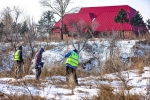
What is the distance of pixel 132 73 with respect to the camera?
504 inches

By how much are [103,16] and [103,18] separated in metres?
0.69

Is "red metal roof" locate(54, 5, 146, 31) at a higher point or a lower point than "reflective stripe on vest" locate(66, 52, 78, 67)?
higher

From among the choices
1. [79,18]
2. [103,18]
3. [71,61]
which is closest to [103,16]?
[103,18]

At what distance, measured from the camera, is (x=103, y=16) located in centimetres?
4262

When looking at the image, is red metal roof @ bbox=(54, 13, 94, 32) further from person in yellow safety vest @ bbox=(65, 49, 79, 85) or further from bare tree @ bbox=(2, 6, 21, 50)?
person in yellow safety vest @ bbox=(65, 49, 79, 85)

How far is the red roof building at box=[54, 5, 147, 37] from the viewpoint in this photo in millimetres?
38425

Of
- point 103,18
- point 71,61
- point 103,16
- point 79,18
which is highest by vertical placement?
point 103,16

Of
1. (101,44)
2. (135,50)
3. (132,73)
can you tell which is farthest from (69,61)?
(101,44)

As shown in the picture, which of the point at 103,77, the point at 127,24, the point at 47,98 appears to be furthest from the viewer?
the point at 127,24

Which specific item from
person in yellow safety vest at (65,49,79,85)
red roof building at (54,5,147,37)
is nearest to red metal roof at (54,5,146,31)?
red roof building at (54,5,147,37)

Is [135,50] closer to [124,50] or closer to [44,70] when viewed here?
[124,50]

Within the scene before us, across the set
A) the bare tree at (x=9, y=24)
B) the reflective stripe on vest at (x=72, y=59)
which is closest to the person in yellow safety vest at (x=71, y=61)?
the reflective stripe on vest at (x=72, y=59)

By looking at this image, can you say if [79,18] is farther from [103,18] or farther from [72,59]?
[72,59]

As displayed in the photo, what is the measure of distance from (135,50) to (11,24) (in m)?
17.0
